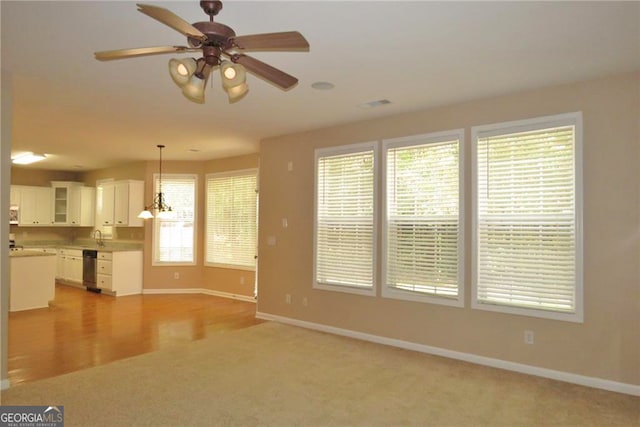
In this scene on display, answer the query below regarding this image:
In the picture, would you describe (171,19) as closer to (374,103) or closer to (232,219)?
(374,103)

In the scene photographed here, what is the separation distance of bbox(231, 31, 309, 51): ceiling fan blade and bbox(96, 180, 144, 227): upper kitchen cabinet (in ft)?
24.0

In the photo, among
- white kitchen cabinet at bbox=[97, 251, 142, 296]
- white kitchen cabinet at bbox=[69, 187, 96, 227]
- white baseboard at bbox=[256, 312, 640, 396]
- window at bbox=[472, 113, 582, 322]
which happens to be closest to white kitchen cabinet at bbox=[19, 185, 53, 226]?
white kitchen cabinet at bbox=[69, 187, 96, 227]

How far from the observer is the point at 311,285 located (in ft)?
19.0

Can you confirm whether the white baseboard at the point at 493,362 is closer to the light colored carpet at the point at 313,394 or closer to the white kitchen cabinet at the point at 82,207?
the light colored carpet at the point at 313,394

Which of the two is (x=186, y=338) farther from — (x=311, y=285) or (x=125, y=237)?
(x=125, y=237)

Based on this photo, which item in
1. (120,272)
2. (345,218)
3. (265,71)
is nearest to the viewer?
(265,71)

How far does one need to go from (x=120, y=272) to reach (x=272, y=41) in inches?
293

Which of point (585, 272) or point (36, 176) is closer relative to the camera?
point (585, 272)

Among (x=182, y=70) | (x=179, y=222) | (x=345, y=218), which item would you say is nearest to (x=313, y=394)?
(x=345, y=218)

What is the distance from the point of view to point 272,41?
7.05ft

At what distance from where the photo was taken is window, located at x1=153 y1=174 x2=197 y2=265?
342 inches

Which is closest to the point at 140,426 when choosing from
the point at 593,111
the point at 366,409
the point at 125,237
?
the point at 366,409

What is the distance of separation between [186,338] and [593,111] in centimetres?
512

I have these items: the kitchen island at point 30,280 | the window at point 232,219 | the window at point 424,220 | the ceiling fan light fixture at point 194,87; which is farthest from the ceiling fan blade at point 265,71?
the kitchen island at point 30,280
